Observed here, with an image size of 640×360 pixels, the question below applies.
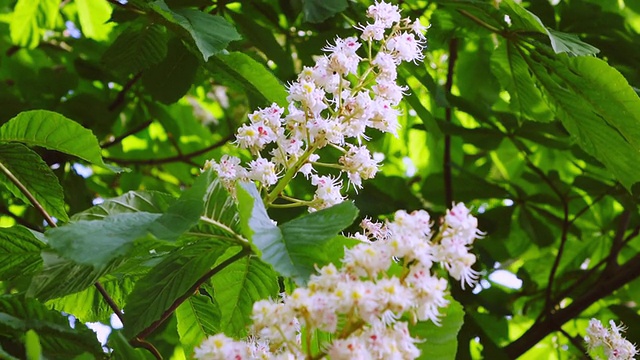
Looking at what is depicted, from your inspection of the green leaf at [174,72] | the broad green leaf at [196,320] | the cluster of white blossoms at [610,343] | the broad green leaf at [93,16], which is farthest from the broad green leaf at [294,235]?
the broad green leaf at [93,16]

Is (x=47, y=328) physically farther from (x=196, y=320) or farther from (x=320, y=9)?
(x=320, y=9)

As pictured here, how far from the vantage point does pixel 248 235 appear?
71 cm

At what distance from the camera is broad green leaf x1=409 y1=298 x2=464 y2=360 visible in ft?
2.53

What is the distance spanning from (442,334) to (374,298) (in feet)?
0.56

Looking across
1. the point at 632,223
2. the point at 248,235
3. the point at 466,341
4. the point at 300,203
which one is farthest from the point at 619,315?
the point at 248,235

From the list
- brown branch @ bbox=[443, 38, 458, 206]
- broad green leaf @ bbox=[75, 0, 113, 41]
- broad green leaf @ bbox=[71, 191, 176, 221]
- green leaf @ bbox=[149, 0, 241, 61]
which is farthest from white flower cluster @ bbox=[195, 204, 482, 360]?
broad green leaf @ bbox=[75, 0, 113, 41]

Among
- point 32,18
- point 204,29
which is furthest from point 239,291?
point 32,18

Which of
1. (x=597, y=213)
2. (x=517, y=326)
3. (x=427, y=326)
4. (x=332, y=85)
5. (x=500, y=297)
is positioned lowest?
(x=517, y=326)

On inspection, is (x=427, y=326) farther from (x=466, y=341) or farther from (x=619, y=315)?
(x=619, y=315)

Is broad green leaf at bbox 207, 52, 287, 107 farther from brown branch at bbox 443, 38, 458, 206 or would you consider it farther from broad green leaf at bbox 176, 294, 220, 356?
brown branch at bbox 443, 38, 458, 206

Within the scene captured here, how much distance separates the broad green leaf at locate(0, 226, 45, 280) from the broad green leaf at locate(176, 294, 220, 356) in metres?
0.19

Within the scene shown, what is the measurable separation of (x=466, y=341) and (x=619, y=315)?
40 cm

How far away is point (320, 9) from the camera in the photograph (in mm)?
1310

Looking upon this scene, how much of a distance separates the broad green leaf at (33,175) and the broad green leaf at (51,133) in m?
0.02
